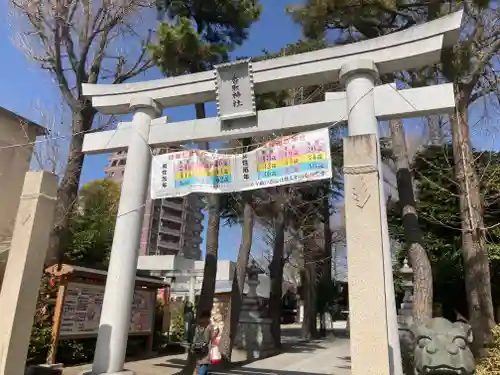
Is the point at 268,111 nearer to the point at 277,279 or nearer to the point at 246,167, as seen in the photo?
the point at 246,167

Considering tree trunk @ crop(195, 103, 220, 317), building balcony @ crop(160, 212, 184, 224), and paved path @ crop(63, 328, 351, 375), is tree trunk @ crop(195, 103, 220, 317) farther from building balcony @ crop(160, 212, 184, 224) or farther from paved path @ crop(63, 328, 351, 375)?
building balcony @ crop(160, 212, 184, 224)

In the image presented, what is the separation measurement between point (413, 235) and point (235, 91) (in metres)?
4.79

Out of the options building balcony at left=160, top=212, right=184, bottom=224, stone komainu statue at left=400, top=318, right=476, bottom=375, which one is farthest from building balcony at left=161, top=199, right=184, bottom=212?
stone komainu statue at left=400, top=318, right=476, bottom=375

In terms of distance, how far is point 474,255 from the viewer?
806 cm

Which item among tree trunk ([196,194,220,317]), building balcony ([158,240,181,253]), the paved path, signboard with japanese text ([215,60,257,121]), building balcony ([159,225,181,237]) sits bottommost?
the paved path

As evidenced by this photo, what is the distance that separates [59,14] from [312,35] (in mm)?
6734

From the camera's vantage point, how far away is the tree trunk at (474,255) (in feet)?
25.4

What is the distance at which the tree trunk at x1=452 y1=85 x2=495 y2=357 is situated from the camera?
7.74 metres

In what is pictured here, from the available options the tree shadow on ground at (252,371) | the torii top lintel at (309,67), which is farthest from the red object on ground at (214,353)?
the torii top lintel at (309,67)

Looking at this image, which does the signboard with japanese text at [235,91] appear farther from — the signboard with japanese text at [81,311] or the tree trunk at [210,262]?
the signboard with japanese text at [81,311]

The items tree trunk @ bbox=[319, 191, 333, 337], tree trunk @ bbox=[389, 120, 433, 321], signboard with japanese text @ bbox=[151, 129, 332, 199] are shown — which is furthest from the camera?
tree trunk @ bbox=[319, 191, 333, 337]

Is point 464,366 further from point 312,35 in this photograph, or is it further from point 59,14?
point 59,14

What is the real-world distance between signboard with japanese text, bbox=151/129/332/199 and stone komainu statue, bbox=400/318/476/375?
2.58m

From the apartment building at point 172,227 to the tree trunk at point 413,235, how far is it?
50454 mm
